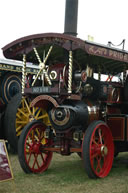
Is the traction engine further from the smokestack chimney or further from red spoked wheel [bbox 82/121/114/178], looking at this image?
the smokestack chimney

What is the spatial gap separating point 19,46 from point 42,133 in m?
1.60

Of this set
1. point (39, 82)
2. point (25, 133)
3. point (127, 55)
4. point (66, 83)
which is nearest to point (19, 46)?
point (39, 82)

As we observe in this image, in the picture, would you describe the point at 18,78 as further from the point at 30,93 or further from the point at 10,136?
the point at 30,93

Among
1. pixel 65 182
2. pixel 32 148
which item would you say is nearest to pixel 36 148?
pixel 32 148

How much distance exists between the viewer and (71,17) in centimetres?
1362

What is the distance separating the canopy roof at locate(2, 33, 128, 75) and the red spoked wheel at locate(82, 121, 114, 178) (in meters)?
1.17

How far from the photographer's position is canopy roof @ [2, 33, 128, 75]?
16.6ft

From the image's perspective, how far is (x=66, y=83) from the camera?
5.30 metres

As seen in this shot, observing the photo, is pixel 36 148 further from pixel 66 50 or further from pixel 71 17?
pixel 71 17

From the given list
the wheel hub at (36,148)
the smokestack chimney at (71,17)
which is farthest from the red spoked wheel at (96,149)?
the smokestack chimney at (71,17)

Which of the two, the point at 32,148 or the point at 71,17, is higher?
the point at 71,17

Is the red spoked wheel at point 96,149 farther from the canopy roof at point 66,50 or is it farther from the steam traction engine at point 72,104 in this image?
the canopy roof at point 66,50

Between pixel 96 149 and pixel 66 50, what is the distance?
1827 mm

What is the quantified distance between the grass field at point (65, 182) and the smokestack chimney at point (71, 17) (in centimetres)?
852
